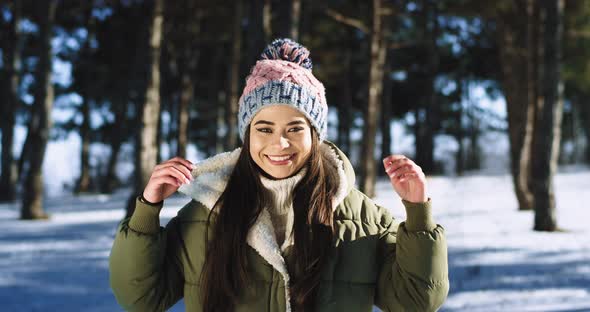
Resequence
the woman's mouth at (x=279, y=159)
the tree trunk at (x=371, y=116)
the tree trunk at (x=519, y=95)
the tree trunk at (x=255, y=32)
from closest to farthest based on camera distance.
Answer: the woman's mouth at (x=279, y=159) → the tree trunk at (x=255, y=32) → the tree trunk at (x=519, y=95) → the tree trunk at (x=371, y=116)

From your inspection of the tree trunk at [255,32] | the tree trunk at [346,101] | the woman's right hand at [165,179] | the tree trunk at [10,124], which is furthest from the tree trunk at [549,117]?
the tree trunk at [10,124]

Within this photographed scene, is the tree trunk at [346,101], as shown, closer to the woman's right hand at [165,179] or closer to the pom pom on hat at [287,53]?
the pom pom on hat at [287,53]

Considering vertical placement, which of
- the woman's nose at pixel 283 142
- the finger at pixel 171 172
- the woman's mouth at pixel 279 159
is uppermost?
the woman's nose at pixel 283 142

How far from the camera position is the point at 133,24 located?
17.4 meters

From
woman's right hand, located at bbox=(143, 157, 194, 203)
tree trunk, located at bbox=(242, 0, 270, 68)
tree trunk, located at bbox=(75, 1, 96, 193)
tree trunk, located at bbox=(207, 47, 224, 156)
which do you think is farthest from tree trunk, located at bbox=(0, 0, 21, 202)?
woman's right hand, located at bbox=(143, 157, 194, 203)

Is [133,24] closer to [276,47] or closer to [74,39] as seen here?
[74,39]

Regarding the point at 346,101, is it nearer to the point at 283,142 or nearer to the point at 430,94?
the point at 430,94

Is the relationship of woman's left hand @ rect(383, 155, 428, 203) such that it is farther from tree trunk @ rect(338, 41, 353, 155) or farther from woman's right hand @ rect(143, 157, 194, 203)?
tree trunk @ rect(338, 41, 353, 155)

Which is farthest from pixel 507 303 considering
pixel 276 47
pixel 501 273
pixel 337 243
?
pixel 276 47

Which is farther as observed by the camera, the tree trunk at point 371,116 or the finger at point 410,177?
the tree trunk at point 371,116

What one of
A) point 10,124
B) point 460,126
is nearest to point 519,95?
point 460,126

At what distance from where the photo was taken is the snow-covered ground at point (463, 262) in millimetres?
4402

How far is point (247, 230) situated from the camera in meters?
1.85

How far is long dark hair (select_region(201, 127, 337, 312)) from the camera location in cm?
178
